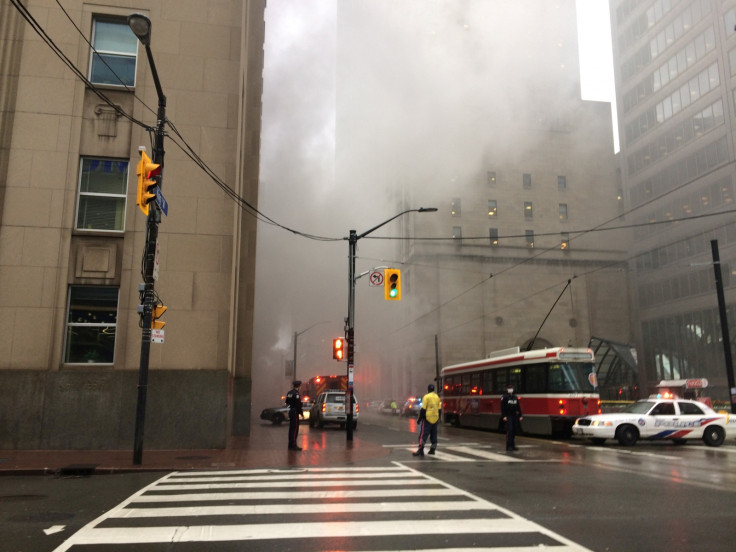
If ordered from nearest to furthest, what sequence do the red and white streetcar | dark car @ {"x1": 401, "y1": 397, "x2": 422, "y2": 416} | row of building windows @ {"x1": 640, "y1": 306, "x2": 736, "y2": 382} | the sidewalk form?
the sidewalk, the red and white streetcar, row of building windows @ {"x1": 640, "y1": 306, "x2": 736, "y2": 382}, dark car @ {"x1": 401, "y1": 397, "x2": 422, "y2": 416}

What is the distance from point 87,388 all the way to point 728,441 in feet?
57.2

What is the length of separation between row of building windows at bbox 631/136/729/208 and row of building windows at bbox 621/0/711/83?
32.2ft

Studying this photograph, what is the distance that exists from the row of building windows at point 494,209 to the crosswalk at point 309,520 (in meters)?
58.9

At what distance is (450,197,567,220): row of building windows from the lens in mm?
65438

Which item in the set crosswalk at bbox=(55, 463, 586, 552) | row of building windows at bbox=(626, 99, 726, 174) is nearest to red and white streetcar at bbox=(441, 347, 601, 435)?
crosswalk at bbox=(55, 463, 586, 552)

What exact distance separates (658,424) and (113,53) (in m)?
15.9

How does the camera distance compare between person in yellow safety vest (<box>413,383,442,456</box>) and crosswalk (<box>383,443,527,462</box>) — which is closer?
crosswalk (<box>383,443,527,462</box>)

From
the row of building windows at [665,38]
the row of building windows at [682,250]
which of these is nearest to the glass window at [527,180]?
the row of building windows at [665,38]

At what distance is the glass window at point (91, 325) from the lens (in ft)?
41.4

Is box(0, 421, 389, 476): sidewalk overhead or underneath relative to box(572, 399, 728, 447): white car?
underneath

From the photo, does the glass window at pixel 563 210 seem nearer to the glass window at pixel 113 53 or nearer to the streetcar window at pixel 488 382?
the streetcar window at pixel 488 382

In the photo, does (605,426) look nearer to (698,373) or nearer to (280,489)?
(280,489)

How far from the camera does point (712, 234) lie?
1703 inches

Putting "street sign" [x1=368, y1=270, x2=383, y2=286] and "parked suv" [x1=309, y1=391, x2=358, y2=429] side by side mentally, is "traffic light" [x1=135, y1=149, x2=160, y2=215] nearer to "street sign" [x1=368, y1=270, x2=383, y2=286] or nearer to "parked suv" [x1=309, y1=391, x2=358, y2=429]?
"street sign" [x1=368, y1=270, x2=383, y2=286]
